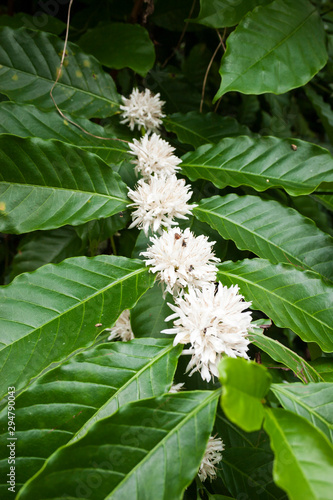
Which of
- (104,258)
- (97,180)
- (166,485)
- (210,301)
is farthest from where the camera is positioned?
(97,180)

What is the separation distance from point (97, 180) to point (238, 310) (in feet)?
1.76

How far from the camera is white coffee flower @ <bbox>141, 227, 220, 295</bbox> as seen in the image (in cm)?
95

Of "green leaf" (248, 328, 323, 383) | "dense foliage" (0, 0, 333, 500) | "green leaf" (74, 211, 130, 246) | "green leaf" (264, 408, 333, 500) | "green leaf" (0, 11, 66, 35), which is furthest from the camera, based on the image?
"green leaf" (0, 11, 66, 35)

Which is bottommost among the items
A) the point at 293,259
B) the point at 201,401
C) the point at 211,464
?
the point at 211,464

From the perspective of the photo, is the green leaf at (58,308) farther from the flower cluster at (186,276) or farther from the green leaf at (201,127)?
the green leaf at (201,127)

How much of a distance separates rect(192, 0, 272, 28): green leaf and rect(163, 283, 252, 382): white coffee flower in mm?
903

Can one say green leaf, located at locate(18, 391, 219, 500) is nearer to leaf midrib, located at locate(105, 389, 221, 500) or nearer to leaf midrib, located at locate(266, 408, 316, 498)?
leaf midrib, located at locate(105, 389, 221, 500)

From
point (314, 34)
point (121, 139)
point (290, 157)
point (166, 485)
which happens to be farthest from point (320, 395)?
point (314, 34)

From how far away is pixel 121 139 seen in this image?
1400 mm

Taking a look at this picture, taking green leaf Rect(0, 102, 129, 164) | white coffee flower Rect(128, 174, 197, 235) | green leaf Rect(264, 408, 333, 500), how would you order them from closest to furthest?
green leaf Rect(264, 408, 333, 500) < white coffee flower Rect(128, 174, 197, 235) < green leaf Rect(0, 102, 129, 164)

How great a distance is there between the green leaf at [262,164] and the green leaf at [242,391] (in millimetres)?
679

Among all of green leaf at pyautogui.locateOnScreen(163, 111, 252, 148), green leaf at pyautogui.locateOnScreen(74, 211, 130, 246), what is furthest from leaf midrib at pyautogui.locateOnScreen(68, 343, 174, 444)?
green leaf at pyautogui.locateOnScreen(163, 111, 252, 148)

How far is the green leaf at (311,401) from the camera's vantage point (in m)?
0.77

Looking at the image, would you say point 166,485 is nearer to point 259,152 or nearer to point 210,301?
point 210,301
